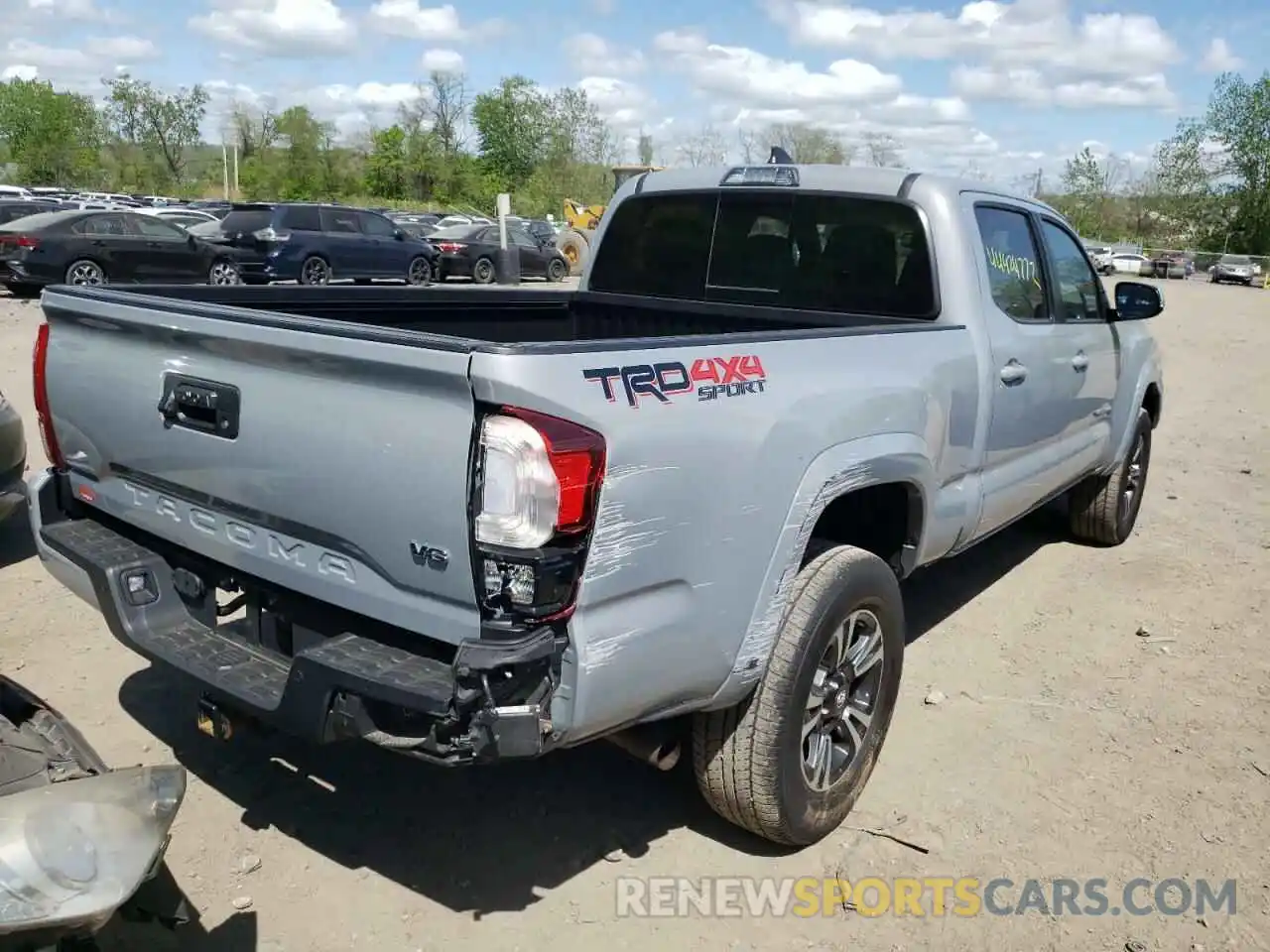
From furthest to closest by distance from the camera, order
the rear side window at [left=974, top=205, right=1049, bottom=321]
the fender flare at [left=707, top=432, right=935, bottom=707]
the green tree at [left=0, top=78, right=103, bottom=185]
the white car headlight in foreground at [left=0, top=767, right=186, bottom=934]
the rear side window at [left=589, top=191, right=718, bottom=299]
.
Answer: the green tree at [left=0, top=78, right=103, bottom=185], the rear side window at [left=589, top=191, right=718, bottom=299], the rear side window at [left=974, top=205, right=1049, bottom=321], the fender flare at [left=707, top=432, right=935, bottom=707], the white car headlight in foreground at [left=0, top=767, right=186, bottom=934]

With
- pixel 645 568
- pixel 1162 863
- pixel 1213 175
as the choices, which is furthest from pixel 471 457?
pixel 1213 175

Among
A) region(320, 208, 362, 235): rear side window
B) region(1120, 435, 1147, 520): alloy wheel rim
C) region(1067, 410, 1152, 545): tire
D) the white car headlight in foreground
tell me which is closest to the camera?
the white car headlight in foreground

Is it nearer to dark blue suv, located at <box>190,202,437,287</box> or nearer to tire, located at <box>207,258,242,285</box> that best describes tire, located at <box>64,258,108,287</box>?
tire, located at <box>207,258,242,285</box>

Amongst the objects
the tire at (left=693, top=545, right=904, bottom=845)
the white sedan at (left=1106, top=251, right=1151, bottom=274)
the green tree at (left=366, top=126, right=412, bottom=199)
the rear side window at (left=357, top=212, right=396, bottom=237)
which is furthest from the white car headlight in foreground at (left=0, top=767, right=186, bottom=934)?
the green tree at (left=366, top=126, right=412, bottom=199)

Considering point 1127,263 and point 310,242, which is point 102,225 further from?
point 1127,263

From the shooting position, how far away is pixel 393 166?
3014 inches

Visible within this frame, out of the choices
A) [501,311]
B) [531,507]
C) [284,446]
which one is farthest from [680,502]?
[501,311]

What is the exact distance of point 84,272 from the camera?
17.4m

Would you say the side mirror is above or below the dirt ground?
above

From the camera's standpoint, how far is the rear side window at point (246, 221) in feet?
65.8

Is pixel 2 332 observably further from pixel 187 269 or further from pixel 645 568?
pixel 645 568

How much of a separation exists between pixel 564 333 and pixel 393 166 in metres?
76.6

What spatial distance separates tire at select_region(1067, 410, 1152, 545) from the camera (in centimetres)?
617

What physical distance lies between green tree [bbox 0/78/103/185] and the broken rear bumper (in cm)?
8034
